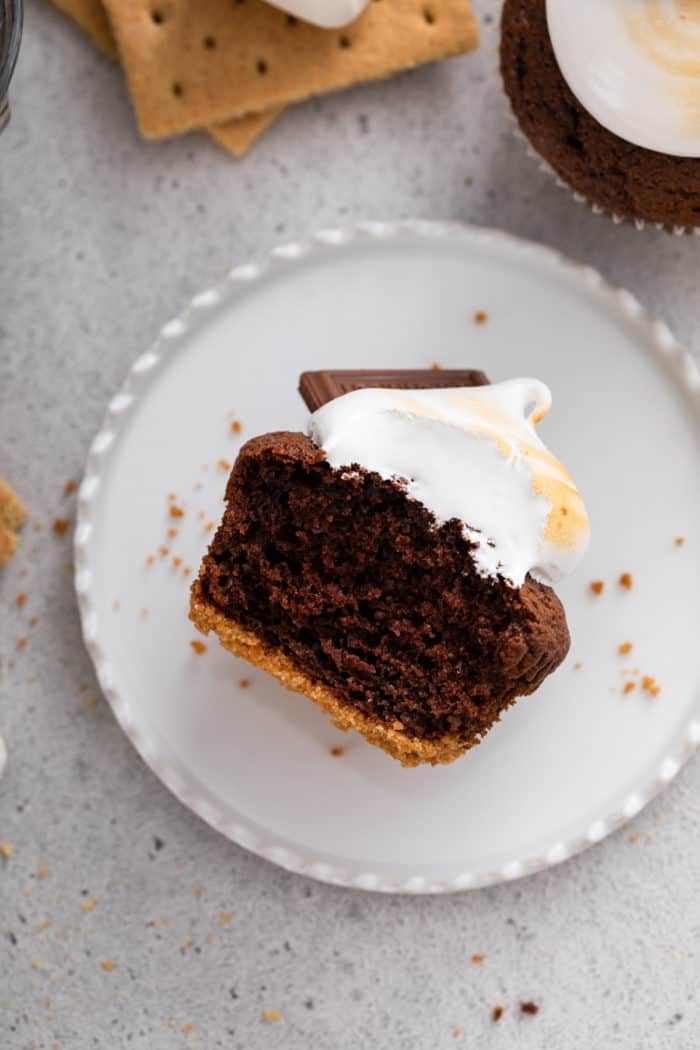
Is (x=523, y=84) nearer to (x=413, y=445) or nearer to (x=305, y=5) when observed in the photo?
(x=305, y=5)

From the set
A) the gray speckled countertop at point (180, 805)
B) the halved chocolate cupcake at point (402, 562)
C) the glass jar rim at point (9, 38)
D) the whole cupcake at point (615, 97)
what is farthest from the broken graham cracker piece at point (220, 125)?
the halved chocolate cupcake at point (402, 562)

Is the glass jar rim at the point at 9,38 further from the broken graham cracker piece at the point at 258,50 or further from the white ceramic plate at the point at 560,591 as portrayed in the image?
the white ceramic plate at the point at 560,591

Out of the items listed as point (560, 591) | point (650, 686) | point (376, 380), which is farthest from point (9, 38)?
point (650, 686)

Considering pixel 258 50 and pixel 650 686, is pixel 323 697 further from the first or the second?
pixel 258 50

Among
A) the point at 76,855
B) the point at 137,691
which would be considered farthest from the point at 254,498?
the point at 76,855

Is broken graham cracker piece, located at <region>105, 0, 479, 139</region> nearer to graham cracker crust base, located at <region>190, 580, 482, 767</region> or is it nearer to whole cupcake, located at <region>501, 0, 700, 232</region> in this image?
whole cupcake, located at <region>501, 0, 700, 232</region>
